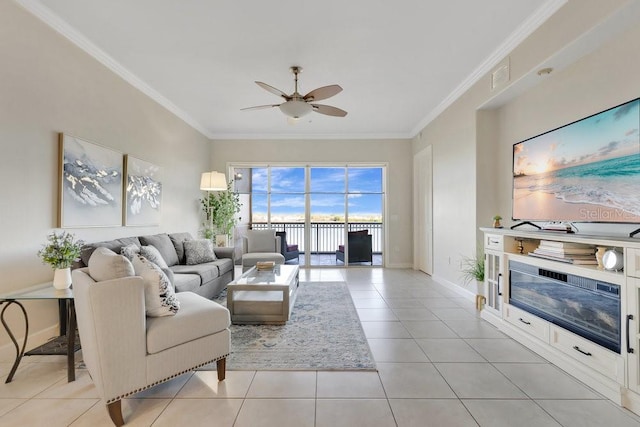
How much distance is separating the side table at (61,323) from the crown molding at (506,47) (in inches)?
178

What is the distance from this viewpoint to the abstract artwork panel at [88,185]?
9.77ft

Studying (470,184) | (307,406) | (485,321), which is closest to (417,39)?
(470,184)

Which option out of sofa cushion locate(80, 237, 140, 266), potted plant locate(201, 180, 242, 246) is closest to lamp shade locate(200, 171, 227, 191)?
potted plant locate(201, 180, 242, 246)

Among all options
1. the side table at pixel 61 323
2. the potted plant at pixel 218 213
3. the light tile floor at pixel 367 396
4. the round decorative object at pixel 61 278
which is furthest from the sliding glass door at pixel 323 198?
the round decorative object at pixel 61 278

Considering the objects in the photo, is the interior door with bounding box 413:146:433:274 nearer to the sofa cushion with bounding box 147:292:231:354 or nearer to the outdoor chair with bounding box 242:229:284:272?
the outdoor chair with bounding box 242:229:284:272

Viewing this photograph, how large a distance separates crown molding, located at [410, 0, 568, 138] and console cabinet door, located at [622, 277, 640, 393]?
7.57 ft

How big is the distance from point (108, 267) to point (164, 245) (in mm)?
2532

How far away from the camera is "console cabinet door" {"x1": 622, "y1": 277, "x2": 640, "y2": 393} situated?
1.83 m

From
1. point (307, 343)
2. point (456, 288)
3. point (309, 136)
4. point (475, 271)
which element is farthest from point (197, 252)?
point (456, 288)

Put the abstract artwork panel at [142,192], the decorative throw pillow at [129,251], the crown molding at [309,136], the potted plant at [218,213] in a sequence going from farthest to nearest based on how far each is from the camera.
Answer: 1. the crown molding at [309,136]
2. the potted plant at [218,213]
3. the abstract artwork panel at [142,192]
4. the decorative throw pillow at [129,251]

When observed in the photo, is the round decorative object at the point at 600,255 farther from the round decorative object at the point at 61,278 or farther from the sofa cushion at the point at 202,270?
the round decorative object at the point at 61,278

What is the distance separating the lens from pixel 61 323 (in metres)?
2.88

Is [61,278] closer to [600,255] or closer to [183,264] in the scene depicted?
[183,264]

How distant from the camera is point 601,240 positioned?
6.61 ft
